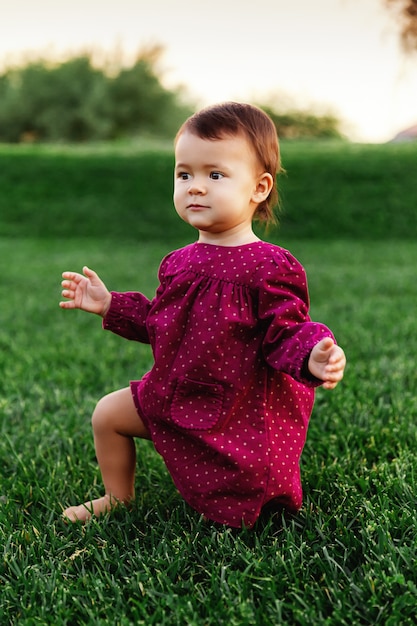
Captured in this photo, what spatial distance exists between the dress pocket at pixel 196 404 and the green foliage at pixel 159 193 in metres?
8.89

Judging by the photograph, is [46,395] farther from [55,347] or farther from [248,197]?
[248,197]

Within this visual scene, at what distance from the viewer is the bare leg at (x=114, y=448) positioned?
1.91 m

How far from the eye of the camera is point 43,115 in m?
33.2

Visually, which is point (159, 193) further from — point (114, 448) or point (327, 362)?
point (327, 362)

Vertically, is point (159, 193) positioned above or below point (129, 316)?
below

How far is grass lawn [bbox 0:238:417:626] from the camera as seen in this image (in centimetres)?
147

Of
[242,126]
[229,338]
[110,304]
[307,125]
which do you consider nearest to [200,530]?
[229,338]

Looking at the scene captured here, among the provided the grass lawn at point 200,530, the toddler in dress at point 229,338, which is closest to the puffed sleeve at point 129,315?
the toddler in dress at point 229,338

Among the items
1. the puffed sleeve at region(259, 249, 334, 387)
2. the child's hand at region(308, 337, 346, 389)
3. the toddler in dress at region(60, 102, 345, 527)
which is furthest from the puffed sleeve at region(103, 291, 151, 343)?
the child's hand at region(308, 337, 346, 389)

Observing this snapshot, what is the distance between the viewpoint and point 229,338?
66.4 inches

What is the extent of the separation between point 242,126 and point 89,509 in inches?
43.6

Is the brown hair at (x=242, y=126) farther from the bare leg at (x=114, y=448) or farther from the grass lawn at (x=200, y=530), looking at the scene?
the grass lawn at (x=200, y=530)

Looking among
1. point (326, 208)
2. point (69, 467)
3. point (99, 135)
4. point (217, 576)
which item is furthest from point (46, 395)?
point (99, 135)

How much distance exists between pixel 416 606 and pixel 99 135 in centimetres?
3341
